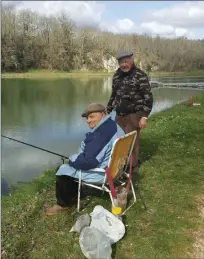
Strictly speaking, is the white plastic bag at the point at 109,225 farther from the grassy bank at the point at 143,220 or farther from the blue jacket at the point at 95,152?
the blue jacket at the point at 95,152

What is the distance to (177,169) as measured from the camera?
6438 mm

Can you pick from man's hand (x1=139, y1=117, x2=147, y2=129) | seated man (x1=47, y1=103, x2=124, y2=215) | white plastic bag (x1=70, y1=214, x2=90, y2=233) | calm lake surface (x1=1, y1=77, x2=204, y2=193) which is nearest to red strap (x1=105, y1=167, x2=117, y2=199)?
seated man (x1=47, y1=103, x2=124, y2=215)

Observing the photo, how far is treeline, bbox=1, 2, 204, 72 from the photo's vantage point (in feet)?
236

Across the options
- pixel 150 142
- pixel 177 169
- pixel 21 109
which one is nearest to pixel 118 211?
pixel 177 169

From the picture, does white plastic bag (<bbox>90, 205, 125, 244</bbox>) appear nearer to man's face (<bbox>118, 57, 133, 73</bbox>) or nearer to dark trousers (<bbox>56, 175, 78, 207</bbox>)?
dark trousers (<bbox>56, 175, 78, 207</bbox>)

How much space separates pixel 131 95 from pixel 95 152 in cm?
174

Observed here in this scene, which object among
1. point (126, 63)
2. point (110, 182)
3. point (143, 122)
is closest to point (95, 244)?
point (110, 182)

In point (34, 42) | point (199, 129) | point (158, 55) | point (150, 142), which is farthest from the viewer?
point (158, 55)

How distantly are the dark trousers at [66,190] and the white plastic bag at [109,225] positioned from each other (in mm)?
636

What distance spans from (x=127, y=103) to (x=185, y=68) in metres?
99.5

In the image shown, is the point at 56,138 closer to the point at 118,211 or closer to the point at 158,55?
the point at 118,211

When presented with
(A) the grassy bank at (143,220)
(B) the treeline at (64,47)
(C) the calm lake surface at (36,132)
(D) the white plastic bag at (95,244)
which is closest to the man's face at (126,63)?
(A) the grassy bank at (143,220)

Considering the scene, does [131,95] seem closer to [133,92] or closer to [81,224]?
[133,92]

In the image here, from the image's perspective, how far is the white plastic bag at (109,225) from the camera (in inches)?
150
